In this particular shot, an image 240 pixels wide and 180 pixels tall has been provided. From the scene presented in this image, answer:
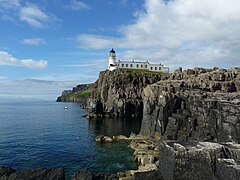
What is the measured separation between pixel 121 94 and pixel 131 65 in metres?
48.2

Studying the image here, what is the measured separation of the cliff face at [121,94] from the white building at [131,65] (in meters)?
20.4

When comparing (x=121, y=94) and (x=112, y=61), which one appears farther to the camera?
(x=112, y=61)

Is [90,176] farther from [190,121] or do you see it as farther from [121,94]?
[121,94]

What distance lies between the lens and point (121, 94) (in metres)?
126

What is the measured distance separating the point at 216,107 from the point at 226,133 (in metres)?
7.03

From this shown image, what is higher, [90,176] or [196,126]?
[196,126]

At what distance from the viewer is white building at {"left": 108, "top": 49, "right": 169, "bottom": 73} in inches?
6442

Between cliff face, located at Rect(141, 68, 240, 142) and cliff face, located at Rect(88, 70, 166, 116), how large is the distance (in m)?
41.3

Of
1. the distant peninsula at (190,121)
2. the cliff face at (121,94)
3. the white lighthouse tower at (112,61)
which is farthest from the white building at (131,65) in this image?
the distant peninsula at (190,121)

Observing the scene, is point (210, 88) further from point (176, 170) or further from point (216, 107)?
point (176, 170)

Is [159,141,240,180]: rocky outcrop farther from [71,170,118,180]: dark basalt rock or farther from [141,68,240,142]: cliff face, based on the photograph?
[141,68,240,142]: cliff face

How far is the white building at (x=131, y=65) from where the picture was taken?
16362cm

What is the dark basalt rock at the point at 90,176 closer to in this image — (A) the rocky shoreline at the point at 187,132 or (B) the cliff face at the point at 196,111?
(A) the rocky shoreline at the point at 187,132

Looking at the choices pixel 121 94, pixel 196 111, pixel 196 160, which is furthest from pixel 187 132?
pixel 121 94
